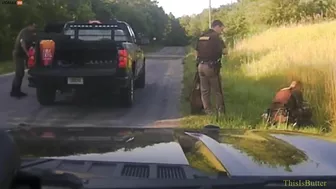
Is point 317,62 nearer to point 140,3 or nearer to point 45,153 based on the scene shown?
point 45,153

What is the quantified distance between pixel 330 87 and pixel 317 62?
2.32 m

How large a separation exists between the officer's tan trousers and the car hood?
24.6 ft

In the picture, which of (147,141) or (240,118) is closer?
(147,141)

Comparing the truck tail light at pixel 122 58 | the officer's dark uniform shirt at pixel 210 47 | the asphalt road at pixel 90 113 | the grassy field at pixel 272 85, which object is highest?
the officer's dark uniform shirt at pixel 210 47

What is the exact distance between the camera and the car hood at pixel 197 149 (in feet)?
8.16

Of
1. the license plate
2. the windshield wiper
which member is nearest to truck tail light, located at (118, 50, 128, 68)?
the license plate

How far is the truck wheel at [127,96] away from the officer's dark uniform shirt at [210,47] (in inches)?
91.5

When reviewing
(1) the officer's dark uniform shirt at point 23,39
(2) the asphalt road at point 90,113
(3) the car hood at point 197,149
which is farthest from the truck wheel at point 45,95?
(3) the car hood at point 197,149

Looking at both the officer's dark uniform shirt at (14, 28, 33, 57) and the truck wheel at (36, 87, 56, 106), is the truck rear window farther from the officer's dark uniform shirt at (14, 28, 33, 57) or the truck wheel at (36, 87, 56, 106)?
the truck wheel at (36, 87, 56, 106)

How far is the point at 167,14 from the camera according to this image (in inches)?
4882

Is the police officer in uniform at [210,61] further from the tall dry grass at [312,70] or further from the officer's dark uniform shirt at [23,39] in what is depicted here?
the officer's dark uniform shirt at [23,39]

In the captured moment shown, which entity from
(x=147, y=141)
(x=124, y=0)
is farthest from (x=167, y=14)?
(x=147, y=141)

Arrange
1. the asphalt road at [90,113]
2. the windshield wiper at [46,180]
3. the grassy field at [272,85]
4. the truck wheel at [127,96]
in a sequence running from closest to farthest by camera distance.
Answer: the windshield wiper at [46,180] < the grassy field at [272,85] < the asphalt road at [90,113] < the truck wheel at [127,96]

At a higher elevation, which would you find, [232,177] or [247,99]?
[232,177]
